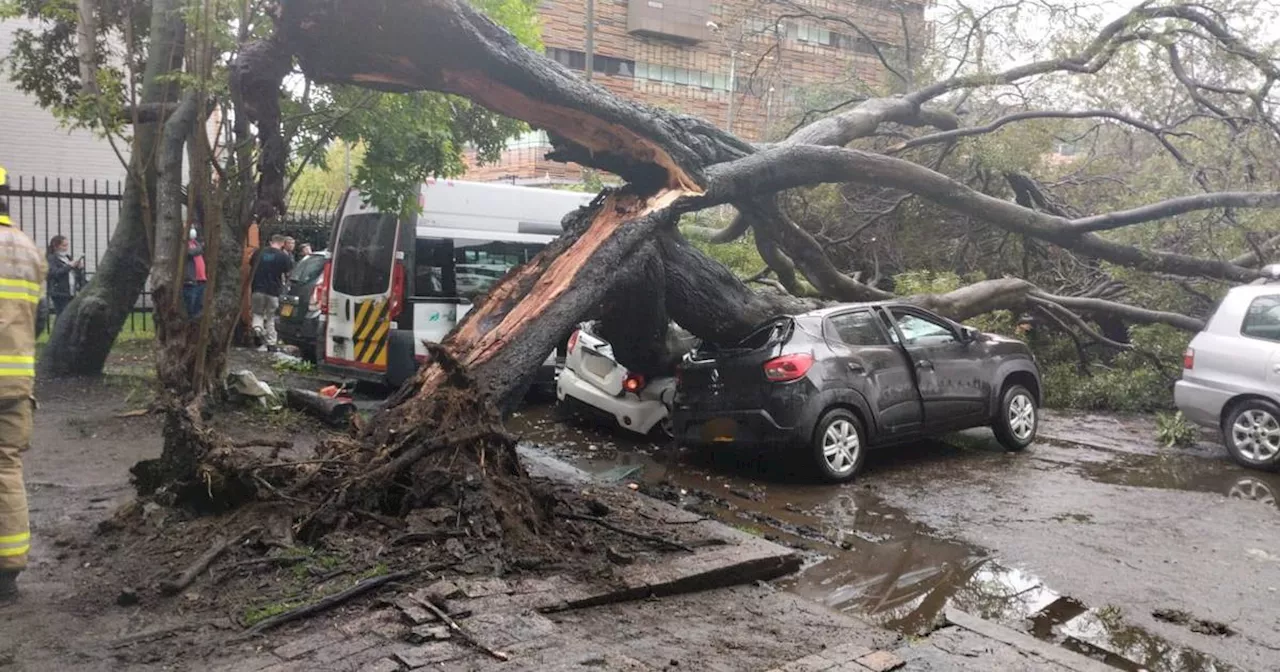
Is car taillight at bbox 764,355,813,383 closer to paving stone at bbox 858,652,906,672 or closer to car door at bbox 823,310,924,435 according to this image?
car door at bbox 823,310,924,435

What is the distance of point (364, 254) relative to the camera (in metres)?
11.1

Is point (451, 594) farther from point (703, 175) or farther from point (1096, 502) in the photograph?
point (1096, 502)

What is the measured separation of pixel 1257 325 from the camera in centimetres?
859

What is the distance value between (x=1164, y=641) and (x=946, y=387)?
4112 millimetres

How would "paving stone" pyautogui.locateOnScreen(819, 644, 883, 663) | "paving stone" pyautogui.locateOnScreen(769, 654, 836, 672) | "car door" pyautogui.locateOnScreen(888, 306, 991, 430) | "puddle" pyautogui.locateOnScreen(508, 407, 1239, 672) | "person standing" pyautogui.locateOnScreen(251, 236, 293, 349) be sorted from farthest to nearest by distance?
"person standing" pyautogui.locateOnScreen(251, 236, 293, 349) < "car door" pyautogui.locateOnScreen(888, 306, 991, 430) < "puddle" pyautogui.locateOnScreen(508, 407, 1239, 672) < "paving stone" pyautogui.locateOnScreen(819, 644, 883, 663) < "paving stone" pyautogui.locateOnScreen(769, 654, 836, 672)

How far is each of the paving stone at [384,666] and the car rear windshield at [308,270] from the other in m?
11.6

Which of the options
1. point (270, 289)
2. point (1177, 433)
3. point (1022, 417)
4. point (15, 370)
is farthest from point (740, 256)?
point (15, 370)

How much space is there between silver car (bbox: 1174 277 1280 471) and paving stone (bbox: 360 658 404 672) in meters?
7.75

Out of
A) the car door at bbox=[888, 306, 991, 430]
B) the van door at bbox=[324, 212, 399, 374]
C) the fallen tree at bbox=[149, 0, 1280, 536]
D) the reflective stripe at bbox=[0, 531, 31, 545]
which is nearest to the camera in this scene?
the reflective stripe at bbox=[0, 531, 31, 545]

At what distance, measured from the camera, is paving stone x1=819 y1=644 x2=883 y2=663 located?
4195 mm

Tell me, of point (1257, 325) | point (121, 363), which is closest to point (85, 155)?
point (121, 363)

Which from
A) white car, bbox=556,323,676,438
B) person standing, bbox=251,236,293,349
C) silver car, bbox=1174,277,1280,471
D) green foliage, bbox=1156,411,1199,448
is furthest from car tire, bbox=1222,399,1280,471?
person standing, bbox=251,236,293,349

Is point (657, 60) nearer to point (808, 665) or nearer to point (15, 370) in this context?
point (15, 370)

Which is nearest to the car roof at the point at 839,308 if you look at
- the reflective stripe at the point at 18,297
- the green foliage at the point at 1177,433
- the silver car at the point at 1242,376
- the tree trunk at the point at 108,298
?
the silver car at the point at 1242,376
